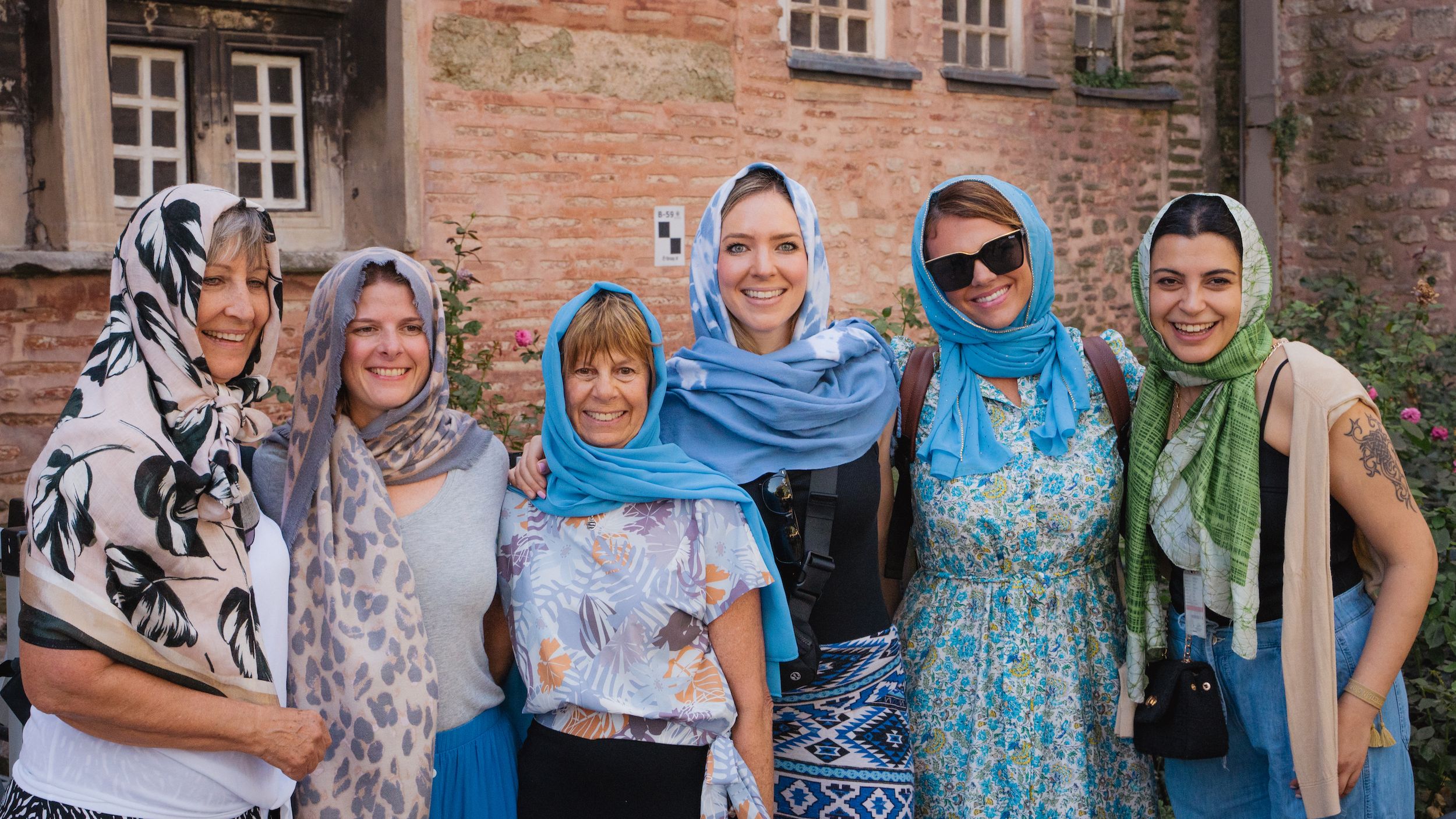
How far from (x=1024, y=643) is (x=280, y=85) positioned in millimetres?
5032

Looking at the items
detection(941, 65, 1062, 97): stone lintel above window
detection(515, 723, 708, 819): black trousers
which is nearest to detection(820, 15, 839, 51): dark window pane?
detection(941, 65, 1062, 97): stone lintel above window

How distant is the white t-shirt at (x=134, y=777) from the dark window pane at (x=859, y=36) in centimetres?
702

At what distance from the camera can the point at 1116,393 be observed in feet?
9.78

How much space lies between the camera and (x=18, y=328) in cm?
538

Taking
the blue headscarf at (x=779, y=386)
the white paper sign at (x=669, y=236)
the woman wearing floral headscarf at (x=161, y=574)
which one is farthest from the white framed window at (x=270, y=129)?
the woman wearing floral headscarf at (x=161, y=574)

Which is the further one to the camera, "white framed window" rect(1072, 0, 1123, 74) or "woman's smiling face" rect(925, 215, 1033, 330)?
"white framed window" rect(1072, 0, 1123, 74)

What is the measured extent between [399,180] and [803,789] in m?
4.49

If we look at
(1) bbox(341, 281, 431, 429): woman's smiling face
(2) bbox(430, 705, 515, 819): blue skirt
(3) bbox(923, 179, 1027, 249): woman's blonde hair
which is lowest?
(2) bbox(430, 705, 515, 819): blue skirt

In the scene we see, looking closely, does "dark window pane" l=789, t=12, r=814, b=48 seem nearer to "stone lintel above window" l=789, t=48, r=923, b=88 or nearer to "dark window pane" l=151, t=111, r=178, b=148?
"stone lintel above window" l=789, t=48, r=923, b=88

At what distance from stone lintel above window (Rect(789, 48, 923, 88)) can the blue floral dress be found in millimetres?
5277

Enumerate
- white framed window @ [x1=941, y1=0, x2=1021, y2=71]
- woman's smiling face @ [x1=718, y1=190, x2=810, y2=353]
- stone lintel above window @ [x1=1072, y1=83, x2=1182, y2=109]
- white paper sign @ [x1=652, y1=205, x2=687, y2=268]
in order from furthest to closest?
stone lintel above window @ [x1=1072, y1=83, x2=1182, y2=109]
white framed window @ [x1=941, y1=0, x2=1021, y2=71]
white paper sign @ [x1=652, y1=205, x2=687, y2=268]
woman's smiling face @ [x1=718, y1=190, x2=810, y2=353]

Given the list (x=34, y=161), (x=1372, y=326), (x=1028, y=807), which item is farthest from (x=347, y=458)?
(x=1372, y=326)

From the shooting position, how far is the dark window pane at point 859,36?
8.33 m

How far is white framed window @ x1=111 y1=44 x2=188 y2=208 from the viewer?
585 cm
